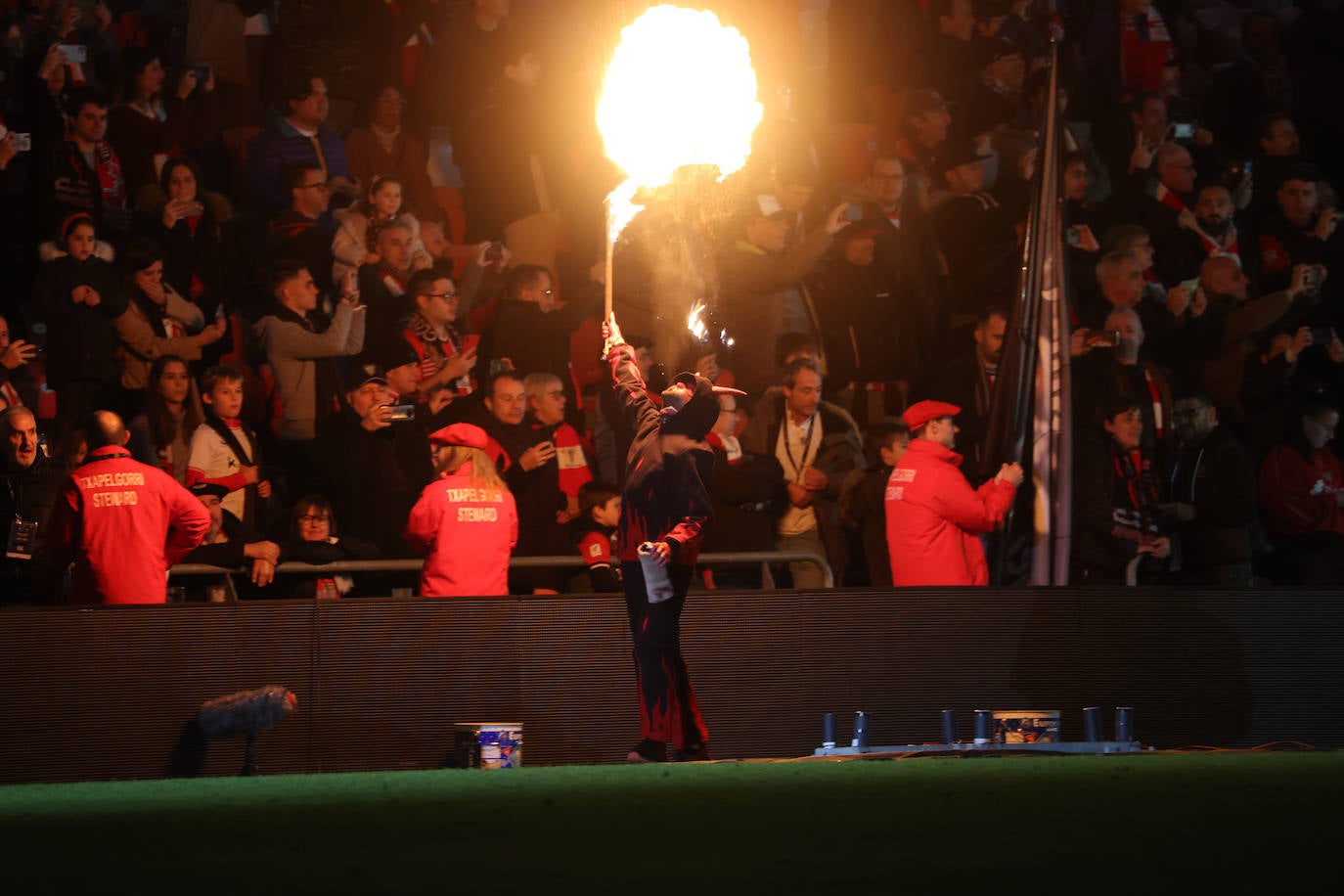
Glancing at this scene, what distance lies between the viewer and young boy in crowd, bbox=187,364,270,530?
10844 mm

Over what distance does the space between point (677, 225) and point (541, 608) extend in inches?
166

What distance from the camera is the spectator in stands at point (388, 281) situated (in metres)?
12.3

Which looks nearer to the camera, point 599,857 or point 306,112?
point 599,857

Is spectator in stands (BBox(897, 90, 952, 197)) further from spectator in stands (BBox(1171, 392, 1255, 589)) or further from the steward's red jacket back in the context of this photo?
the steward's red jacket back

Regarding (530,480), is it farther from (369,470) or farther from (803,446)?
(803,446)

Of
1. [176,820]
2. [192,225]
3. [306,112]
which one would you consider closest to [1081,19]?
[306,112]

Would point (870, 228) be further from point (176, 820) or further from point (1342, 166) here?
point (176, 820)

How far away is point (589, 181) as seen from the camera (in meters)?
13.6

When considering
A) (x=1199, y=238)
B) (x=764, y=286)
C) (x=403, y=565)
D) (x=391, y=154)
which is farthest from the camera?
(x=1199, y=238)

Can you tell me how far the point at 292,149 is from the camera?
12.9 m

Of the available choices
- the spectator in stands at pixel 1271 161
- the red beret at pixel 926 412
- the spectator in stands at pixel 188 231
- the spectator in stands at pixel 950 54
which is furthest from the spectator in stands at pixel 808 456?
the spectator in stands at pixel 1271 161

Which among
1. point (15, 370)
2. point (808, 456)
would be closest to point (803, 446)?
point (808, 456)

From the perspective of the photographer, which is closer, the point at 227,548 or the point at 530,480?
the point at 227,548

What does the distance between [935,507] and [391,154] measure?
5.88 m
